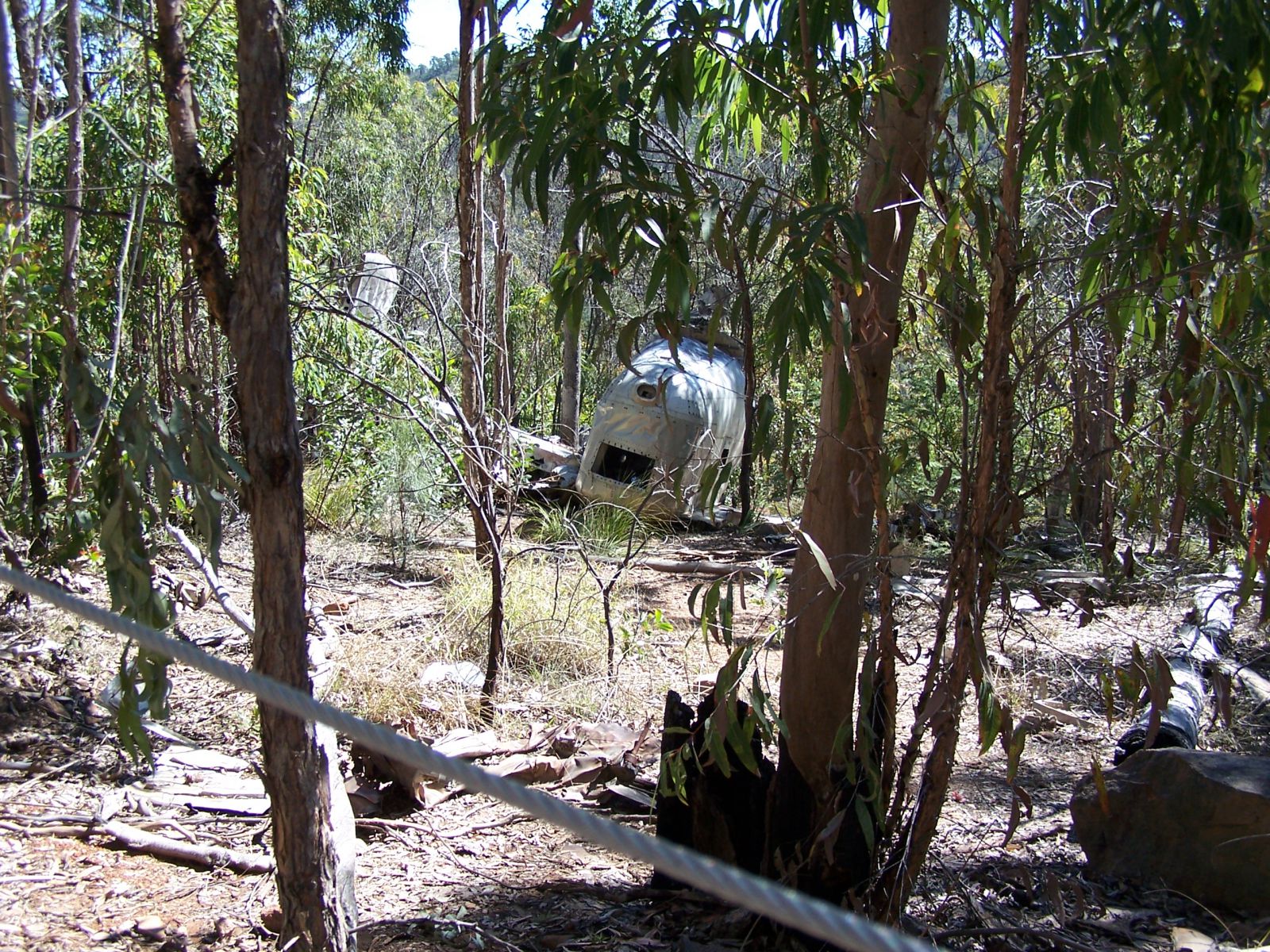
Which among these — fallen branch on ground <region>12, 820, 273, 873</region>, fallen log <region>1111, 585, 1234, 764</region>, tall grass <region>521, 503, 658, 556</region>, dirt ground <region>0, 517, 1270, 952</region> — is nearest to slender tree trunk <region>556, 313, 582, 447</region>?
tall grass <region>521, 503, 658, 556</region>

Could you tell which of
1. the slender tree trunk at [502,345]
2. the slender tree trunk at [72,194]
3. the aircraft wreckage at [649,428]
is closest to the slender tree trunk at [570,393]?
the aircraft wreckage at [649,428]

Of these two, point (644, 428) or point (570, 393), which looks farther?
point (570, 393)

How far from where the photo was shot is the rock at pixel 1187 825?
3.94 m

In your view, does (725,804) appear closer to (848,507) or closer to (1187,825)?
(848,507)

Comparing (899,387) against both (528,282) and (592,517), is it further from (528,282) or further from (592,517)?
(528,282)

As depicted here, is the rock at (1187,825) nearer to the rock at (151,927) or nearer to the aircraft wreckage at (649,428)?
the rock at (151,927)

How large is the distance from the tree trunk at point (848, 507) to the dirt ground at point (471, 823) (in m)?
→ 0.25

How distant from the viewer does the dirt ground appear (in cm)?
363

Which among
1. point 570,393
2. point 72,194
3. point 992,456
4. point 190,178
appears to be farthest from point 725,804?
point 570,393

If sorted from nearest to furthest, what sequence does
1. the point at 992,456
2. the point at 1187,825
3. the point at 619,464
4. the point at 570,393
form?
the point at 992,456 < the point at 1187,825 < the point at 619,464 < the point at 570,393

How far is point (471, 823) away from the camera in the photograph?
4801mm

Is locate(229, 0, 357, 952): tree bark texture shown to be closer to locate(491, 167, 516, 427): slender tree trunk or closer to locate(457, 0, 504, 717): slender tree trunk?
locate(457, 0, 504, 717): slender tree trunk

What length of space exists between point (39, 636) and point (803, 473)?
4.63 meters

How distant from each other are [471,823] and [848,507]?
7.93 feet
